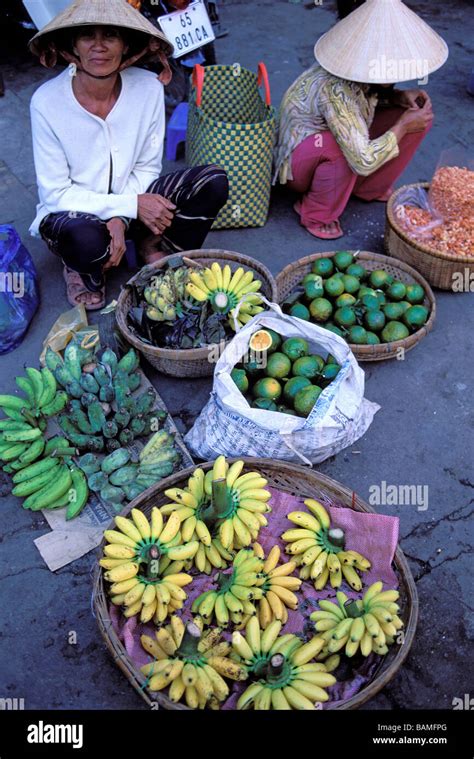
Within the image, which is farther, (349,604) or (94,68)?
(94,68)

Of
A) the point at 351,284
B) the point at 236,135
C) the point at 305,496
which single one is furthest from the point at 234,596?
the point at 236,135

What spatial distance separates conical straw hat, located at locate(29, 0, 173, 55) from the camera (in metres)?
2.76

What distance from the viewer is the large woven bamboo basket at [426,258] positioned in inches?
136

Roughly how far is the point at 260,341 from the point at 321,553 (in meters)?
0.98

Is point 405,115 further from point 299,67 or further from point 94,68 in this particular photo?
point 299,67

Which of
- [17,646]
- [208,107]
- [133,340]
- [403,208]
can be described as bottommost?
[17,646]

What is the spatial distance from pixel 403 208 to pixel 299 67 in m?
2.77

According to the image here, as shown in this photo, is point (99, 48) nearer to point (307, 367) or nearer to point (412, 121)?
point (307, 367)

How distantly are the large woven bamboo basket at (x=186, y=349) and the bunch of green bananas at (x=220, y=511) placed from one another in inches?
27.8

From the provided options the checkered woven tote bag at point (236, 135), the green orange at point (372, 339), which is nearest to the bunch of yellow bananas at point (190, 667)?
the green orange at point (372, 339)

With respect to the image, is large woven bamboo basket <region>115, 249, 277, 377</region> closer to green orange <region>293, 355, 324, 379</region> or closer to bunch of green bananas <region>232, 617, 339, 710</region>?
green orange <region>293, 355, 324, 379</region>

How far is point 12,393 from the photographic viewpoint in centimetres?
318

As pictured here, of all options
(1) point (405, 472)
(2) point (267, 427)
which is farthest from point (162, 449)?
(1) point (405, 472)

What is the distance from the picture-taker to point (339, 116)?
3.50m
